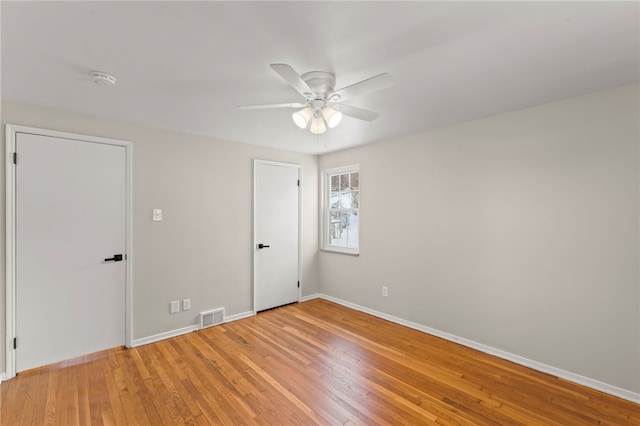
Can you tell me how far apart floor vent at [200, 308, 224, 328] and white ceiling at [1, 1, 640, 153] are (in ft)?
7.69

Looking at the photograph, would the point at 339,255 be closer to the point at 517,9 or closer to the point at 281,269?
the point at 281,269

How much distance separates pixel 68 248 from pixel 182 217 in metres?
1.04

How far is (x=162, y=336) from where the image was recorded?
10.5 ft

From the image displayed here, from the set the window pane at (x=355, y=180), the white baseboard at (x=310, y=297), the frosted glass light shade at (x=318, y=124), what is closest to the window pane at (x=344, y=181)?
the window pane at (x=355, y=180)

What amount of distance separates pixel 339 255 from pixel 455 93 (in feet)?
9.19

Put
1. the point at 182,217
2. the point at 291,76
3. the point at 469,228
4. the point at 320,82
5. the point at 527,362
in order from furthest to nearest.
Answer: the point at 182,217 < the point at 469,228 < the point at 527,362 < the point at 320,82 < the point at 291,76

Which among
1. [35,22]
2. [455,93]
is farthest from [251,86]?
[455,93]

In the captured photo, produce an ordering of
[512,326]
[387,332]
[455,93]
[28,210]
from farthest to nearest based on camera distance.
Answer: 1. [387,332]
2. [512,326]
3. [28,210]
4. [455,93]

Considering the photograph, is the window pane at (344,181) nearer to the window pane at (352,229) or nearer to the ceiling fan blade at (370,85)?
the window pane at (352,229)

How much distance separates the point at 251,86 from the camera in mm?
2160

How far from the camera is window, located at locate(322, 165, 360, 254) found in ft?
14.3

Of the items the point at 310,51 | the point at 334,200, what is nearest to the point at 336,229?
the point at 334,200

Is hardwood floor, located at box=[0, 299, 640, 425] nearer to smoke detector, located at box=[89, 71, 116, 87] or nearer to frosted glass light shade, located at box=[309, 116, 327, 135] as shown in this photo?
frosted glass light shade, located at box=[309, 116, 327, 135]

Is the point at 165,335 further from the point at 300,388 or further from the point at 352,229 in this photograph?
the point at 352,229
